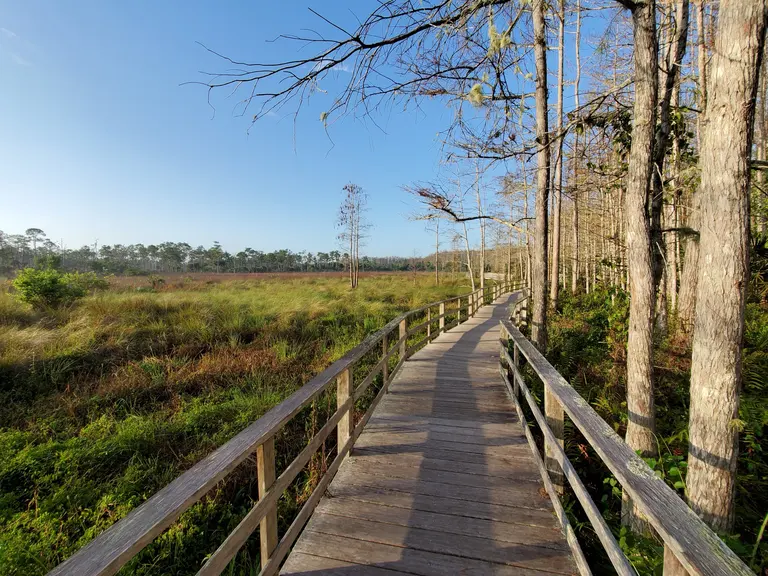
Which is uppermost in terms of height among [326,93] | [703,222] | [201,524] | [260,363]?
[326,93]

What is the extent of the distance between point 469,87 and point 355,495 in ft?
14.0

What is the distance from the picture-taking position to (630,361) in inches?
139

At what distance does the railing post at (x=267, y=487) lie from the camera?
186 centimetres

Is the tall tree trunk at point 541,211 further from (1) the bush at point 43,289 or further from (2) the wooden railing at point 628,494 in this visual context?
(1) the bush at point 43,289

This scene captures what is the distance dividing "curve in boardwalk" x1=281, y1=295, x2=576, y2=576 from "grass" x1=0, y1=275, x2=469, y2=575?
1.04 meters

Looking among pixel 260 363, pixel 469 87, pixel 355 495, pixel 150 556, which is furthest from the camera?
pixel 260 363

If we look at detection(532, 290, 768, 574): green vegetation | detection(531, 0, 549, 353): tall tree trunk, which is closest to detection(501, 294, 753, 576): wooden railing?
detection(532, 290, 768, 574): green vegetation

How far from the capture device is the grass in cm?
342

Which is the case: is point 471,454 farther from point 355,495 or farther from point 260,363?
point 260,363

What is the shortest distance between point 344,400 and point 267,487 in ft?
4.28

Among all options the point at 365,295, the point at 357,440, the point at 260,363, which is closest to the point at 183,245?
the point at 365,295

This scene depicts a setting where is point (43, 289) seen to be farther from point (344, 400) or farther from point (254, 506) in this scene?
point (254, 506)

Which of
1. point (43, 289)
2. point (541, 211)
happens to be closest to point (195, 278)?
point (43, 289)

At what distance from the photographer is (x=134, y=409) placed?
5.99 metres
